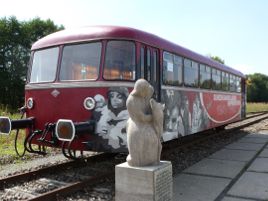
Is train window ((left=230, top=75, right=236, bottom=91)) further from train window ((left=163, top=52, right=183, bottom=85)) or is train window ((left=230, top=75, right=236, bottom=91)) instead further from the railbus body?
the railbus body

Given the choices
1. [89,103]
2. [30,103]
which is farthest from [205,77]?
[30,103]

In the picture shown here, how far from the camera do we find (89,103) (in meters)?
5.37

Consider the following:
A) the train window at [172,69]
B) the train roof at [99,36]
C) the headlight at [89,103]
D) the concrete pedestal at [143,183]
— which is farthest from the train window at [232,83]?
the concrete pedestal at [143,183]

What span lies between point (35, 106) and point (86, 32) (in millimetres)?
2044

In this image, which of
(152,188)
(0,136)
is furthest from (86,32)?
(0,136)

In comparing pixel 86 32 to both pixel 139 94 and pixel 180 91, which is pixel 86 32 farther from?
pixel 180 91

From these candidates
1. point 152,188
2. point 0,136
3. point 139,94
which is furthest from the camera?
point 0,136

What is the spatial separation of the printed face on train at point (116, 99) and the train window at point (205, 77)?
4.75 m

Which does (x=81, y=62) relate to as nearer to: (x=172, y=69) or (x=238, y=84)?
(x=172, y=69)

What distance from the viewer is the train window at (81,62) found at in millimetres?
5555

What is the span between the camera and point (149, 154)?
11.5 feet

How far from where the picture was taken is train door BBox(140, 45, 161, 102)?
19.3ft

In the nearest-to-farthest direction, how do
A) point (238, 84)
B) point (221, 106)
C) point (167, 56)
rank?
1. point (167, 56)
2. point (221, 106)
3. point (238, 84)

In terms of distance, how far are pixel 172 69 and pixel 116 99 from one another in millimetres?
2481
